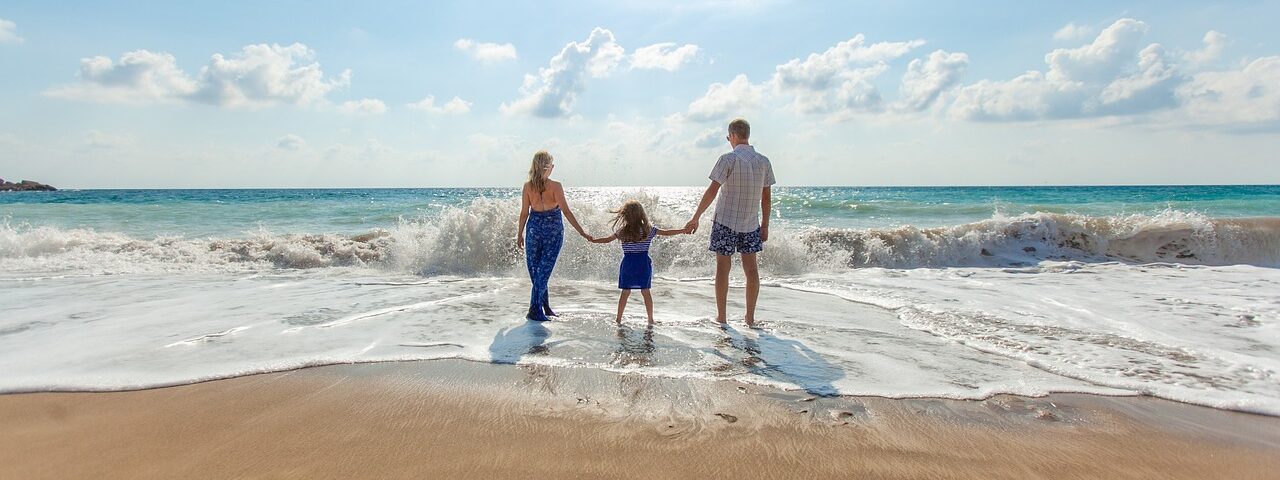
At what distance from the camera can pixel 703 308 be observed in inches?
259

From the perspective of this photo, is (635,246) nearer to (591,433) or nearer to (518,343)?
(518,343)

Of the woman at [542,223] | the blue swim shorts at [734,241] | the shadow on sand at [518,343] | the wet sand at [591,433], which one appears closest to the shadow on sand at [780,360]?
the wet sand at [591,433]

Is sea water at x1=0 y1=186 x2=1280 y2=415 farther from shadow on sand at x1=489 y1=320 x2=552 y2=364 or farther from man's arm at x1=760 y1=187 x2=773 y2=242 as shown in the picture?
man's arm at x1=760 y1=187 x2=773 y2=242

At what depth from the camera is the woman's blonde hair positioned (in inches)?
225

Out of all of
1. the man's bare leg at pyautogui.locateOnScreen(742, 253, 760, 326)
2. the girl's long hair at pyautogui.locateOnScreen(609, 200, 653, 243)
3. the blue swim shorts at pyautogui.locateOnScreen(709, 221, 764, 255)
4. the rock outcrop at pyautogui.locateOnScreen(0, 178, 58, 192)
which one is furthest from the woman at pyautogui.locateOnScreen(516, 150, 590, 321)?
the rock outcrop at pyautogui.locateOnScreen(0, 178, 58, 192)

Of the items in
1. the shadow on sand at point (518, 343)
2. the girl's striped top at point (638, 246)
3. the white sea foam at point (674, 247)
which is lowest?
the shadow on sand at point (518, 343)

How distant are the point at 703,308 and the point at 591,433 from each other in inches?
145

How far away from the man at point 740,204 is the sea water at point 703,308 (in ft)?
1.78

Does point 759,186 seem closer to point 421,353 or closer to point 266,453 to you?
point 421,353

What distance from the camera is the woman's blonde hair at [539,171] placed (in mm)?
5703

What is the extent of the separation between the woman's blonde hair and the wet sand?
228 centimetres

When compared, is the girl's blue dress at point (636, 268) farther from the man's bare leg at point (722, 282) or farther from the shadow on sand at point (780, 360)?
the shadow on sand at point (780, 360)

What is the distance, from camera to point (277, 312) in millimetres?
6000

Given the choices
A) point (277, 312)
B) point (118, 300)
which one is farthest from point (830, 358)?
point (118, 300)
